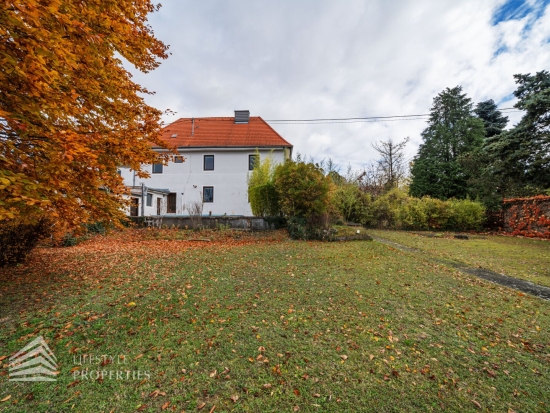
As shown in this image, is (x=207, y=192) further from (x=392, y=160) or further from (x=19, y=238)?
(x=392, y=160)

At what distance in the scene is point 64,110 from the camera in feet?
10.5

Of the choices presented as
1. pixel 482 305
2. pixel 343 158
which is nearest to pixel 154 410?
pixel 482 305

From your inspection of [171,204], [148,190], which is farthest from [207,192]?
[148,190]

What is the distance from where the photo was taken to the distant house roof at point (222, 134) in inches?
747

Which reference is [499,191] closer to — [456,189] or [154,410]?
[456,189]

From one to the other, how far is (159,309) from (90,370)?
126cm

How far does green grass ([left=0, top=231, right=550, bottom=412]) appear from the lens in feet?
6.13

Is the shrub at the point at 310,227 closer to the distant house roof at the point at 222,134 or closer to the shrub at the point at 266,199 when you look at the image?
the shrub at the point at 266,199

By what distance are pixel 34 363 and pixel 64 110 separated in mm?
3089

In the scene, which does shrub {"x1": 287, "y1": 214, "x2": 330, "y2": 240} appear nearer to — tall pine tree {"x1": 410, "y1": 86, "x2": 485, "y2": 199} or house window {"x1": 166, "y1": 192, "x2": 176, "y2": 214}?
house window {"x1": 166, "y1": 192, "x2": 176, "y2": 214}

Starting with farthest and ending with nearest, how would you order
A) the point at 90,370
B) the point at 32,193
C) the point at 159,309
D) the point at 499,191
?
the point at 499,191 < the point at 159,309 < the point at 32,193 < the point at 90,370

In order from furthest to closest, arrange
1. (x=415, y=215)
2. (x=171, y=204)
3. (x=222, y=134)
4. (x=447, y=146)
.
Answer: (x=447, y=146)
(x=222, y=134)
(x=171, y=204)
(x=415, y=215)

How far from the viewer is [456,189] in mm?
20531

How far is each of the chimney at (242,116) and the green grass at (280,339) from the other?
18785 mm
